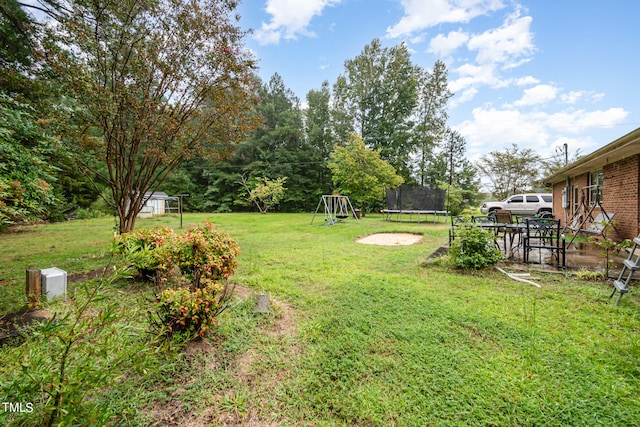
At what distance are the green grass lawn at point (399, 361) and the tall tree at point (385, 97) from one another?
65.3ft

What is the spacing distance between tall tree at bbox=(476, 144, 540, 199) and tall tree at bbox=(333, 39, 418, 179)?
6.12 m

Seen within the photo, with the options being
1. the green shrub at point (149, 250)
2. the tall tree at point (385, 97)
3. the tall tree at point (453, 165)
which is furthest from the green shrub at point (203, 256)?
the tall tree at point (453, 165)

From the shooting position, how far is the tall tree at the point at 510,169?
1986 cm

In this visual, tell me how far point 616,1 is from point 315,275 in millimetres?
8580

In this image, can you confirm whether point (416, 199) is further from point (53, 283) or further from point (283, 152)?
point (283, 152)

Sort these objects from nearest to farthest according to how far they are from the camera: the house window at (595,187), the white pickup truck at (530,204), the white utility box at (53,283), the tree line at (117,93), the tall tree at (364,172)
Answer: the white utility box at (53,283)
the tree line at (117,93)
the house window at (595,187)
the white pickup truck at (530,204)
the tall tree at (364,172)

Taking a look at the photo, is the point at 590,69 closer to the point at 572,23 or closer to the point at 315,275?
the point at 572,23

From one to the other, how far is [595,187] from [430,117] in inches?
668

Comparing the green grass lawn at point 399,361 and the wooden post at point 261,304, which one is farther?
the wooden post at point 261,304

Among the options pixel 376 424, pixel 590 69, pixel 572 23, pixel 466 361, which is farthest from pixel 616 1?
pixel 376 424

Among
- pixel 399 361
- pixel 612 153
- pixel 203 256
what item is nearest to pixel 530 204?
pixel 612 153

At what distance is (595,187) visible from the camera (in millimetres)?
7742

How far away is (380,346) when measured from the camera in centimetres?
222

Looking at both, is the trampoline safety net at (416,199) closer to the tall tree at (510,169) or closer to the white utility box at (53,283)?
the tall tree at (510,169)
